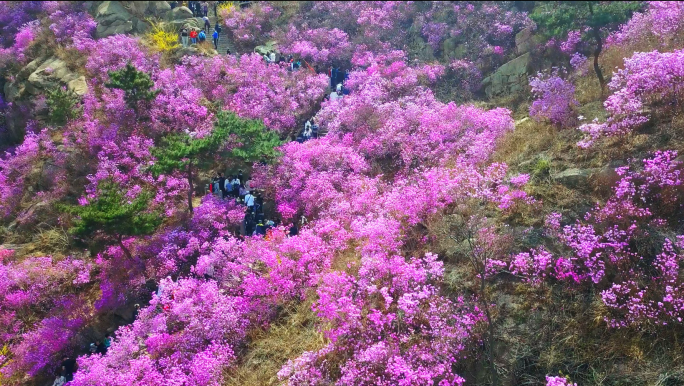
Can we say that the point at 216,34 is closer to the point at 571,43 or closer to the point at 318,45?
the point at 318,45

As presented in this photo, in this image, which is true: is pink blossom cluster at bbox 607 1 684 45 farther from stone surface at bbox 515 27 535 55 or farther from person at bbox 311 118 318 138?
person at bbox 311 118 318 138

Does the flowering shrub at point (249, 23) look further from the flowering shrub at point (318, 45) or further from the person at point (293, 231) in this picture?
the person at point (293, 231)

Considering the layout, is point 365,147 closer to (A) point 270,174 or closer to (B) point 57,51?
(A) point 270,174

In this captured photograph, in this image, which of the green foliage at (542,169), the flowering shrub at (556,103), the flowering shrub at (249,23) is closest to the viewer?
the green foliage at (542,169)

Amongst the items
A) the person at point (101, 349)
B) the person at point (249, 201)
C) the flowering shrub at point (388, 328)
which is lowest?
the person at point (101, 349)

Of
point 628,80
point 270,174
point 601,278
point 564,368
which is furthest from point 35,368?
point 628,80

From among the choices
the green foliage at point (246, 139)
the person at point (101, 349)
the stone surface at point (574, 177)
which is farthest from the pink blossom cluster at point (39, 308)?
the stone surface at point (574, 177)
